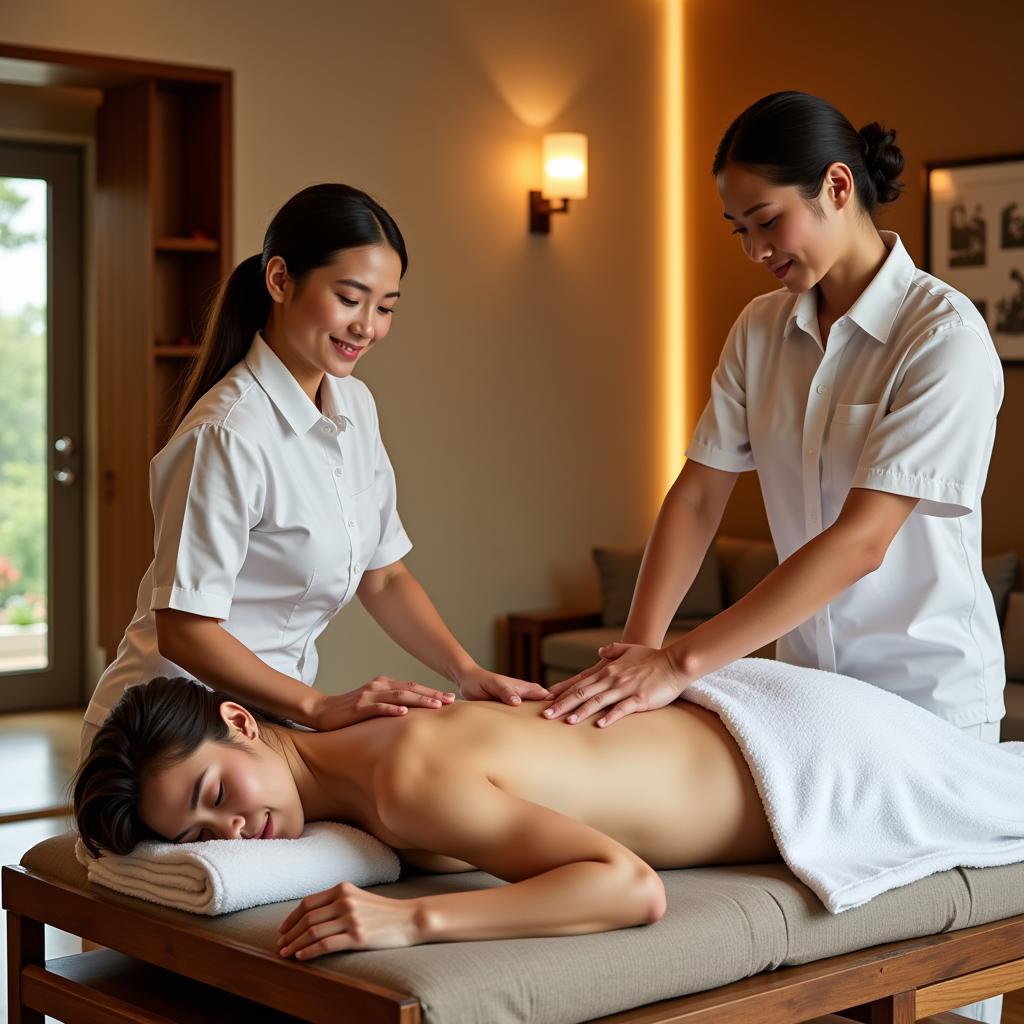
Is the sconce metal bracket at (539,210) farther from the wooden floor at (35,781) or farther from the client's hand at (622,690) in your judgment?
the client's hand at (622,690)

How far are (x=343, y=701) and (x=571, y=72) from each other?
14.9 feet

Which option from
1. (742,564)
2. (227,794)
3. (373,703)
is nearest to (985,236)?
(742,564)

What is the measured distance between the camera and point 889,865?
2053mm

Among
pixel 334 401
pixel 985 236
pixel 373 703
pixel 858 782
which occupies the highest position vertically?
pixel 985 236

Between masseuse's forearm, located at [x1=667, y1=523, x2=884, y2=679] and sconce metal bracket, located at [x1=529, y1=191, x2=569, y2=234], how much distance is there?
13.4ft

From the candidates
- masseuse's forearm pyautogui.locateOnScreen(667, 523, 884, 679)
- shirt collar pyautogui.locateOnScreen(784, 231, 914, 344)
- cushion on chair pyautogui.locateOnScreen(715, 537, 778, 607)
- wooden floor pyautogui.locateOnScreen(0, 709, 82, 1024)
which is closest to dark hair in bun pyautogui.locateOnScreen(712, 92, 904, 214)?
shirt collar pyautogui.locateOnScreen(784, 231, 914, 344)

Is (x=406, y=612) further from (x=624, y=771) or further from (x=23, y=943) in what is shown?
(x=23, y=943)

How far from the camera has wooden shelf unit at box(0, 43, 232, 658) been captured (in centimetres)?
517

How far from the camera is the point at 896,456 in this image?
207cm

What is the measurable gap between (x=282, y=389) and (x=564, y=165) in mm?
3836

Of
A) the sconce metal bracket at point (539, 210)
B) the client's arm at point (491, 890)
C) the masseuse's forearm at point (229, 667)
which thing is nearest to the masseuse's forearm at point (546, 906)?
the client's arm at point (491, 890)

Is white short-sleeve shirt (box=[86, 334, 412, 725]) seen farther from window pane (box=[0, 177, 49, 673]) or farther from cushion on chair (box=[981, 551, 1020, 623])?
window pane (box=[0, 177, 49, 673])

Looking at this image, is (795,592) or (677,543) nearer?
(795,592)

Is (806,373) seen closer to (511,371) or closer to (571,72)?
(511,371)
